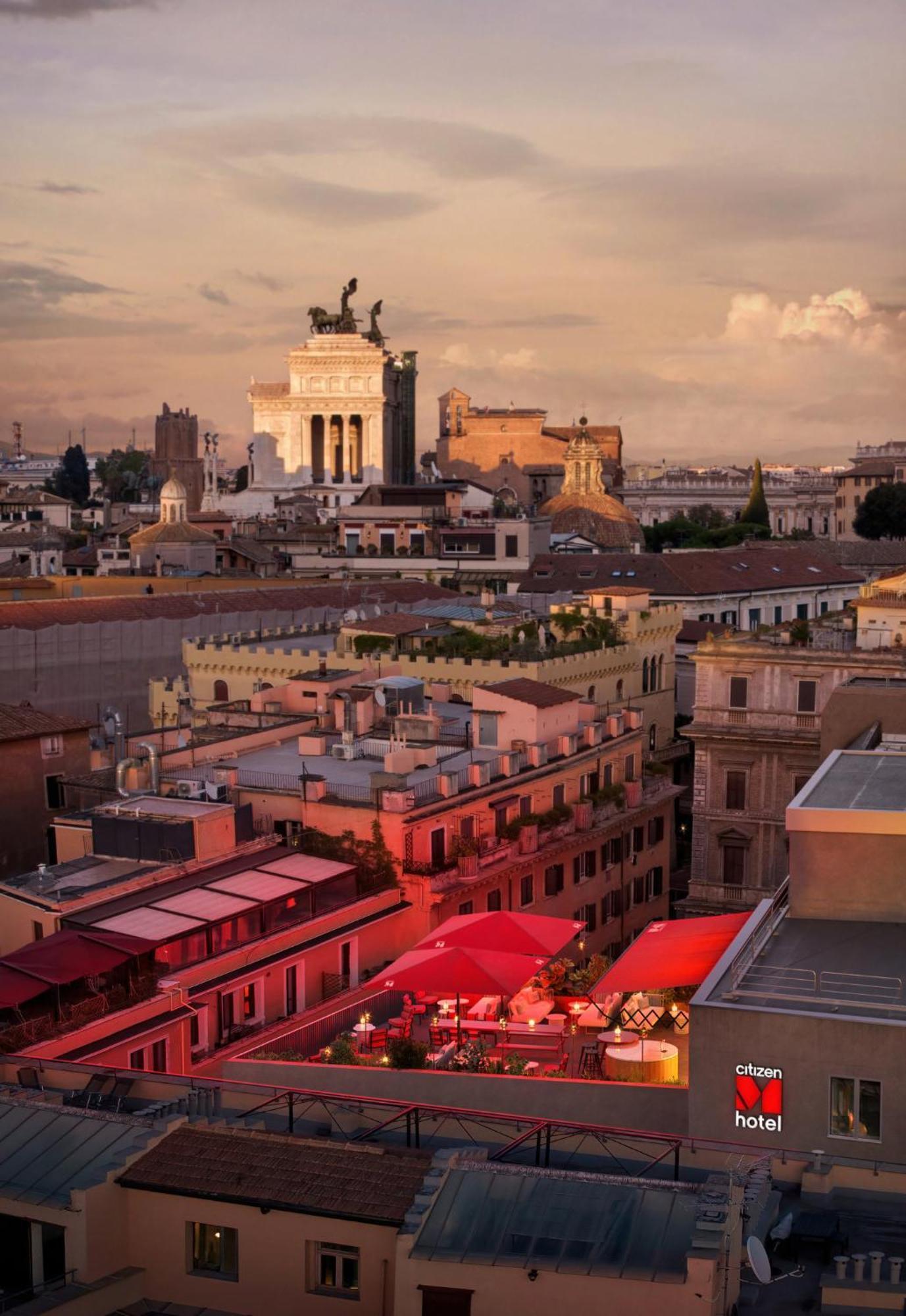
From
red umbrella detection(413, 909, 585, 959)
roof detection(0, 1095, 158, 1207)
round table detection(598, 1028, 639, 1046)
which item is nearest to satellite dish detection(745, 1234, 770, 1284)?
roof detection(0, 1095, 158, 1207)

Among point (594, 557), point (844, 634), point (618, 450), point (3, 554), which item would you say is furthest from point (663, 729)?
point (618, 450)

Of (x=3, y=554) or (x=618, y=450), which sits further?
(x=618, y=450)

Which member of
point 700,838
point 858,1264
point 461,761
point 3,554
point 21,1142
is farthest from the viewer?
point 3,554

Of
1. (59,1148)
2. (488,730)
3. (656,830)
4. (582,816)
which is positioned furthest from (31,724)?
(59,1148)

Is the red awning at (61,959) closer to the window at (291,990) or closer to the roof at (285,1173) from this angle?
the window at (291,990)

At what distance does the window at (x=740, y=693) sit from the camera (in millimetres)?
37781

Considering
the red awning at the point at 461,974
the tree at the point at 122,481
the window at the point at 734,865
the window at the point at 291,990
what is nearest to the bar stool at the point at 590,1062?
the red awning at the point at 461,974

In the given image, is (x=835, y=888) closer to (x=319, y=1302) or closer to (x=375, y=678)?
(x=319, y=1302)

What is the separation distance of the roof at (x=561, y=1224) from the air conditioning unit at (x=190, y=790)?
17043 millimetres

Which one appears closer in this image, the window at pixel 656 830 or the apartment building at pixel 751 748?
the apartment building at pixel 751 748

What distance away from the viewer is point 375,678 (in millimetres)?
39344

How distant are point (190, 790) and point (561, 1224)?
18020 mm

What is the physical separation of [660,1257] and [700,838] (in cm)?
2597

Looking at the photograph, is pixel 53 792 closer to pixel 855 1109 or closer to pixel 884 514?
pixel 855 1109
